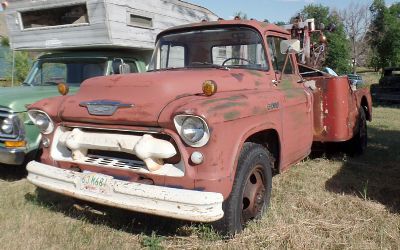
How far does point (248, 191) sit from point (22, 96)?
10.7 ft

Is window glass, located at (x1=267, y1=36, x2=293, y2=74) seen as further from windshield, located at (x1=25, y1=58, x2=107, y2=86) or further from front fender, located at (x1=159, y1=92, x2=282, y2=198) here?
windshield, located at (x1=25, y1=58, x2=107, y2=86)

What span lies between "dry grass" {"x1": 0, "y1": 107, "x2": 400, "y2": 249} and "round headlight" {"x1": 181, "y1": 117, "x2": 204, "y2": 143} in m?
0.87

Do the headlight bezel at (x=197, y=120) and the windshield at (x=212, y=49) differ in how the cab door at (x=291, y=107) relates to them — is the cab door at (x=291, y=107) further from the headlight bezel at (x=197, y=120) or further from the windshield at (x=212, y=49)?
the headlight bezel at (x=197, y=120)

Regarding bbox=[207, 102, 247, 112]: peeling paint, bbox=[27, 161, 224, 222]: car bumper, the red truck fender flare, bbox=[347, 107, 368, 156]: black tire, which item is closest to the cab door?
the red truck fender flare

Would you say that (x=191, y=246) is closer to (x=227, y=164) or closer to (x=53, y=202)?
(x=227, y=164)

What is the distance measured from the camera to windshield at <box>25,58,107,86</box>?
6.51 m

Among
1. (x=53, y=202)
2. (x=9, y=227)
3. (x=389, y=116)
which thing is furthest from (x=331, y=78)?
(x=389, y=116)

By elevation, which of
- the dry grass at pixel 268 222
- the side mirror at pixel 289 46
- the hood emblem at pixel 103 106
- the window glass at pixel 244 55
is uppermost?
the side mirror at pixel 289 46

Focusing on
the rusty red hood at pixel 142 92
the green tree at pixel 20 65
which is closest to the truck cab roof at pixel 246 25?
the rusty red hood at pixel 142 92

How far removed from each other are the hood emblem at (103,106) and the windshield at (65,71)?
9.47 ft

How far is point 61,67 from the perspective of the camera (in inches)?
264

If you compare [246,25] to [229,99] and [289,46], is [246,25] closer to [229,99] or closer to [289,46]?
[289,46]

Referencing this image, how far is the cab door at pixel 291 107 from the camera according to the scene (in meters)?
4.38

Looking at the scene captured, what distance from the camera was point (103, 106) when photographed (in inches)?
139
